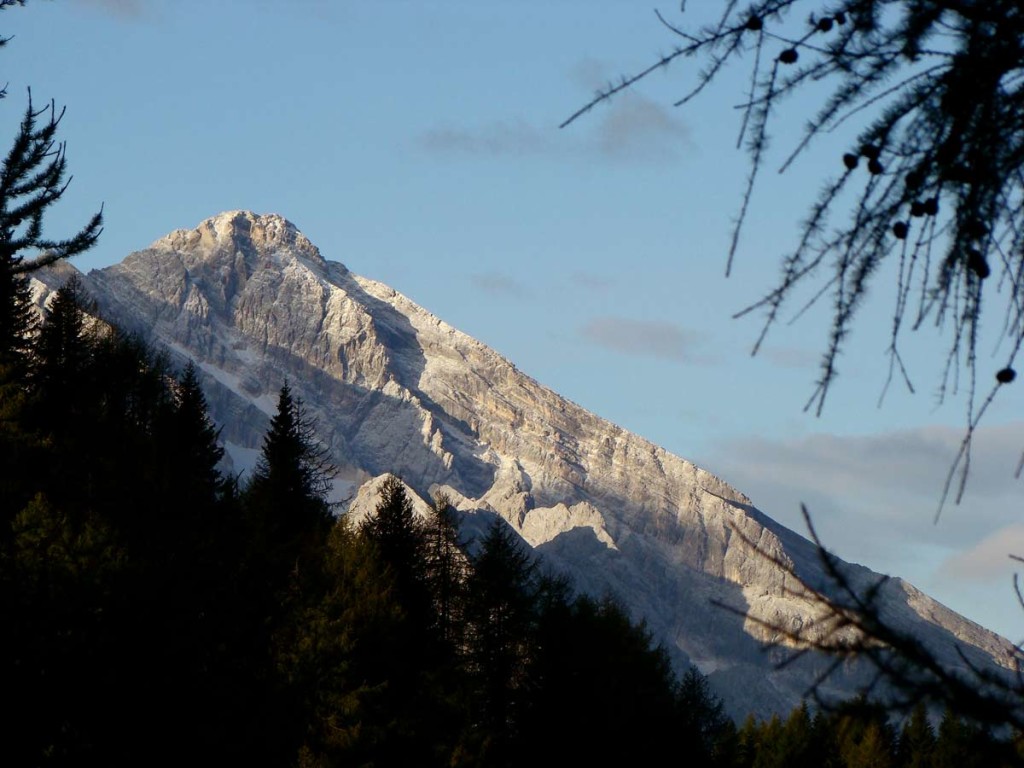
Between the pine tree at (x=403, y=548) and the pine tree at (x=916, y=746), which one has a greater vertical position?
the pine tree at (x=916, y=746)

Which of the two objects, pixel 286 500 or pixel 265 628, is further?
pixel 286 500

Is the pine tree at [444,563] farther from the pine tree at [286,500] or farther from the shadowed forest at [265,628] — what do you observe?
the pine tree at [286,500]

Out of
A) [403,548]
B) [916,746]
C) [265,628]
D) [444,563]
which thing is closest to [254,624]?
[265,628]

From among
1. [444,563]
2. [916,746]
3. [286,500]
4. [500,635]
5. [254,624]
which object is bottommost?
[254,624]

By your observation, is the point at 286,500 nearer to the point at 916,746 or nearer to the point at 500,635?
the point at 500,635

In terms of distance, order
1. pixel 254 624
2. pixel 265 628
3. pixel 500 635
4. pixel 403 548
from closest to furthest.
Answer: pixel 254 624, pixel 265 628, pixel 500 635, pixel 403 548

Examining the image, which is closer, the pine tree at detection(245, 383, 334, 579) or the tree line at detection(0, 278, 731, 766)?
the tree line at detection(0, 278, 731, 766)

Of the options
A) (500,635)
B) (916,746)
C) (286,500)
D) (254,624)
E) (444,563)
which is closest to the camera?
(254,624)

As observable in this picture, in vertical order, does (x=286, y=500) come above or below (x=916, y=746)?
below

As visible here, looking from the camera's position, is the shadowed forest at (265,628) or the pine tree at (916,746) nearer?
the shadowed forest at (265,628)

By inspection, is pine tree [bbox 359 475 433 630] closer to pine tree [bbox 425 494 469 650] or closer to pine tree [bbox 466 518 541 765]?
pine tree [bbox 425 494 469 650]

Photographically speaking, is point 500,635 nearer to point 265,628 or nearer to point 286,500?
point 265,628

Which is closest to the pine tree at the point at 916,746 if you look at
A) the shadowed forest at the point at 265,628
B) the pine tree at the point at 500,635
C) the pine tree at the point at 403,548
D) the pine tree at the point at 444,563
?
the shadowed forest at the point at 265,628

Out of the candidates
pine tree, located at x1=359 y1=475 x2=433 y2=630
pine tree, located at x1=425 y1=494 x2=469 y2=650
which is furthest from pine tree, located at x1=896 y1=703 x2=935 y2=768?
pine tree, located at x1=359 y1=475 x2=433 y2=630
